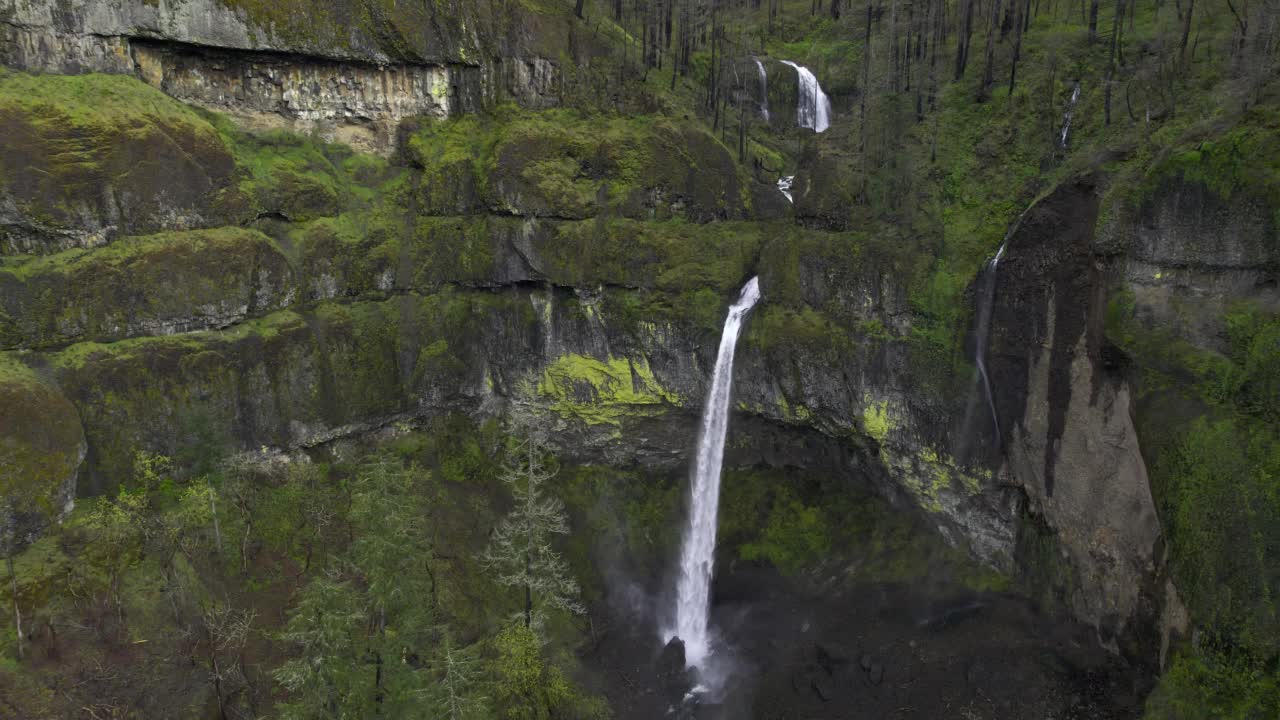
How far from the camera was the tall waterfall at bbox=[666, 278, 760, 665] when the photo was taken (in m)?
31.7

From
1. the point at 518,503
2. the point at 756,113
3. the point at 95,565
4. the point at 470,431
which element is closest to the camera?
the point at 95,565

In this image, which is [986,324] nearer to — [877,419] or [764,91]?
[877,419]

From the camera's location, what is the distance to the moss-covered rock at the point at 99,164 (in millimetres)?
25469

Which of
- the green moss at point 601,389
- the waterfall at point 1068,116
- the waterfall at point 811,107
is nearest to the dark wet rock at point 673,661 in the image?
the green moss at point 601,389

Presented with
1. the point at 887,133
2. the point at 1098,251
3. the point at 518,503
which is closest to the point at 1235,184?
the point at 1098,251

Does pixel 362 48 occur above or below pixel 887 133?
above

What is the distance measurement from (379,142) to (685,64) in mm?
21492

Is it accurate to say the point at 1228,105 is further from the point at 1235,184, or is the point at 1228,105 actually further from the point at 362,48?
the point at 362,48

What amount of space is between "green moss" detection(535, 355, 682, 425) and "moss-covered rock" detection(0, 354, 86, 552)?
17.3 meters

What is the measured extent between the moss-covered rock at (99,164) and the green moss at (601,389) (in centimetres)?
1467

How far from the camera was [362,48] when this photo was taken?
3450 cm

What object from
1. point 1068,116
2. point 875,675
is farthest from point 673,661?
point 1068,116

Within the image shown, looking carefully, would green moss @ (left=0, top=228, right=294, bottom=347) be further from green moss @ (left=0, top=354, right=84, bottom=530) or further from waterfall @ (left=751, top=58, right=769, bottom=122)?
waterfall @ (left=751, top=58, right=769, bottom=122)

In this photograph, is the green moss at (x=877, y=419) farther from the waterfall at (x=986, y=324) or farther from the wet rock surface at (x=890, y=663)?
the wet rock surface at (x=890, y=663)
